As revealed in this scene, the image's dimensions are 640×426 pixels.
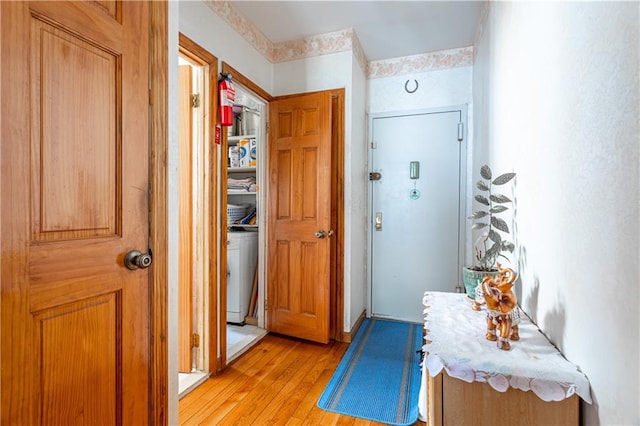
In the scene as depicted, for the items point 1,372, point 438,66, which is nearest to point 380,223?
point 438,66

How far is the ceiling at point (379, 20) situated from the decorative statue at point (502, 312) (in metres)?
2.05

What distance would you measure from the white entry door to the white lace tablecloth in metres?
1.76

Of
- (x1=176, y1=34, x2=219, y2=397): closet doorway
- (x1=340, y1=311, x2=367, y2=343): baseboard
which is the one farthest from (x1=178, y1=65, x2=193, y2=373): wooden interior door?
(x1=340, y1=311, x2=367, y2=343): baseboard

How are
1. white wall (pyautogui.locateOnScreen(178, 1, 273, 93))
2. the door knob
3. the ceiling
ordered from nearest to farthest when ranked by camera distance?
the door knob → white wall (pyautogui.locateOnScreen(178, 1, 273, 93)) → the ceiling

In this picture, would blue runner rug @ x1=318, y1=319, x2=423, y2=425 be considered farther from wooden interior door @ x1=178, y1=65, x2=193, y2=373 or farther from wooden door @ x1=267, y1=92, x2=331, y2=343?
wooden interior door @ x1=178, y1=65, x2=193, y2=373

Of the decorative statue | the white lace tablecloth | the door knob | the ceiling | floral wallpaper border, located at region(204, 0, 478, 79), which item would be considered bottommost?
the white lace tablecloth

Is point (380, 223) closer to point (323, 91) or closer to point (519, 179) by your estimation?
point (323, 91)

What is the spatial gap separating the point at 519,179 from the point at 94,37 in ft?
5.39

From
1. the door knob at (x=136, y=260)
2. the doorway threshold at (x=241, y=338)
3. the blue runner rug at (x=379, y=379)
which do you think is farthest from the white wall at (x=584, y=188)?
the doorway threshold at (x=241, y=338)

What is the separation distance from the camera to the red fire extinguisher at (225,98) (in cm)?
198

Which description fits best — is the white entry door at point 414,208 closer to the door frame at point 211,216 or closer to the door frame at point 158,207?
the door frame at point 211,216

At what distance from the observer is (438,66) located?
2.82 m

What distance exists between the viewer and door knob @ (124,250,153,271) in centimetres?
95

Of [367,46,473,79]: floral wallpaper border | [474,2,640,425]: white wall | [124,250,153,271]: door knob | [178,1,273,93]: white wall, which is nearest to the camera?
[474,2,640,425]: white wall
